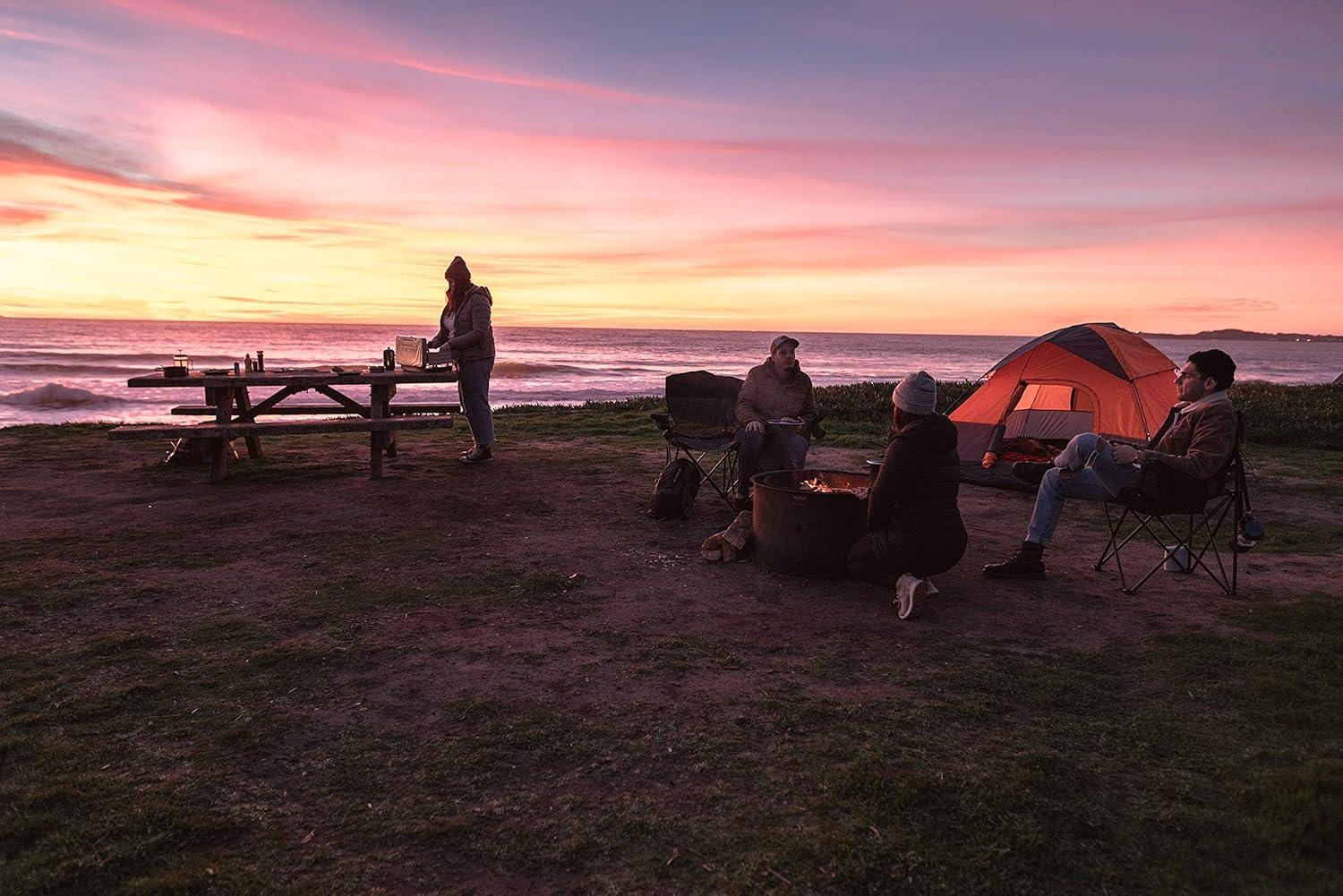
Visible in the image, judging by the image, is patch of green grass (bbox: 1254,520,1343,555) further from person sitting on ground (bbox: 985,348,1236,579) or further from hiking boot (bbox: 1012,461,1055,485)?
hiking boot (bbox: 1012,461,1055,485)

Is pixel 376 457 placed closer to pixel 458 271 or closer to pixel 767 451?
pixel 458 271

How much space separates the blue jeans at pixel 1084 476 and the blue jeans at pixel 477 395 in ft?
17.1

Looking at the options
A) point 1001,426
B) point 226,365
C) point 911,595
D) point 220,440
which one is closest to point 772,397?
point 911,595

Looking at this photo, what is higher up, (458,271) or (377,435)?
(458,271)

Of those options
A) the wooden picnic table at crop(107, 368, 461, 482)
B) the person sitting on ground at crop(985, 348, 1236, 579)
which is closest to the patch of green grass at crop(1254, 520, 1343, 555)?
the person sitting on ground at crop(985, 348, 1236, 579)

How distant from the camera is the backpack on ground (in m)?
6.25

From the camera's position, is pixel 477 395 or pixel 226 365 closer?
pixel 477 395

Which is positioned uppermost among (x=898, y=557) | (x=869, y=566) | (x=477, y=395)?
(x=477, y=395)

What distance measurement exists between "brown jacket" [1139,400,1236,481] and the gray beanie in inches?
60.8

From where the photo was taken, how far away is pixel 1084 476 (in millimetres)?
4852

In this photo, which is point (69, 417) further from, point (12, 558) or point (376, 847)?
point (376, 847)

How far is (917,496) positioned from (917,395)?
57cm

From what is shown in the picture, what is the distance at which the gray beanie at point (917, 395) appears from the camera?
4.18 metres

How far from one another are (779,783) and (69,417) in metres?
17.2
